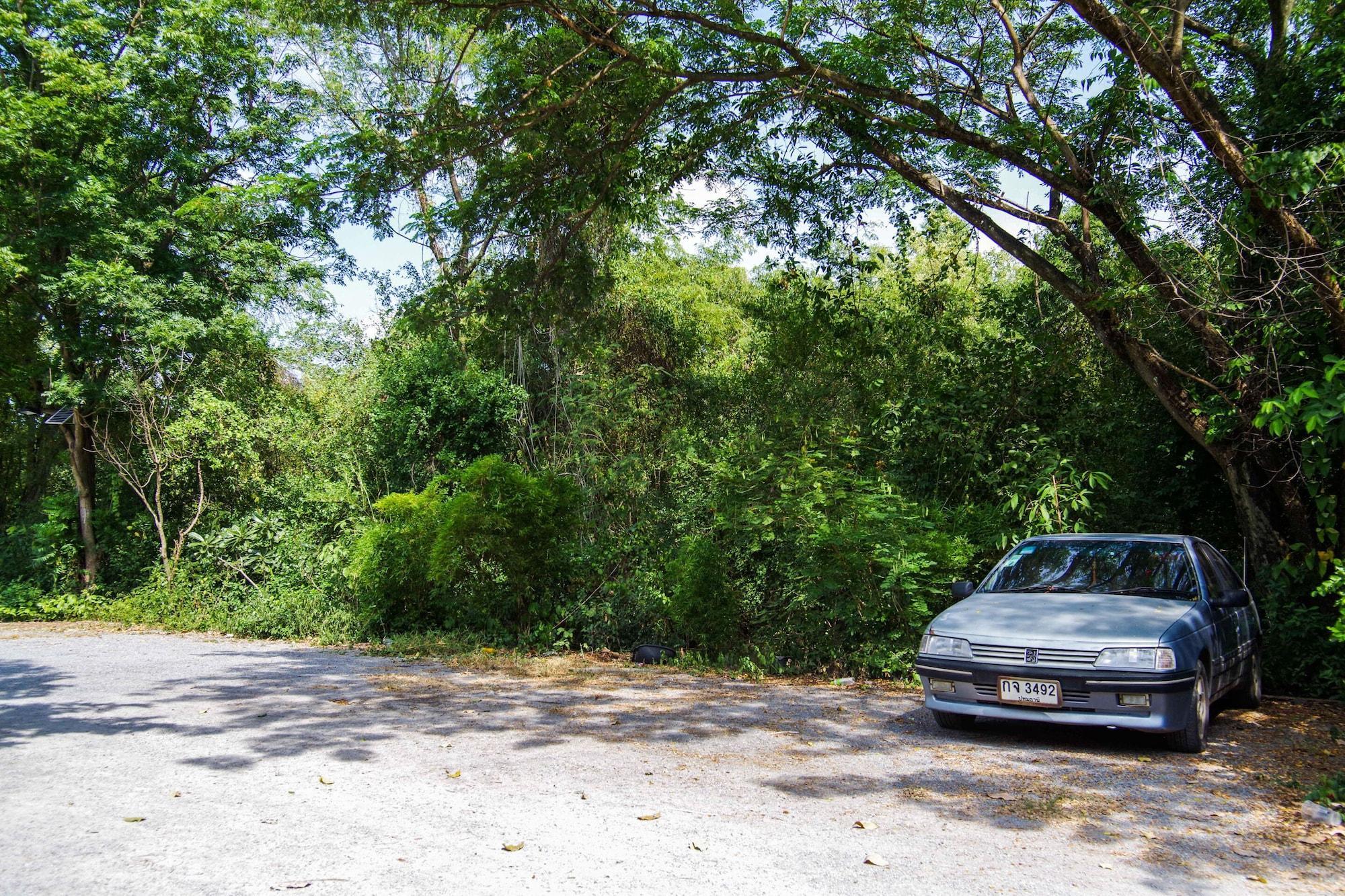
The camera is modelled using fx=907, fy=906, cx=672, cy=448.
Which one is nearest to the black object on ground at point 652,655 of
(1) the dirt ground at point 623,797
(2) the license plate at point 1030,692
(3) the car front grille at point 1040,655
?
(1) the dirt ground at point 623,797

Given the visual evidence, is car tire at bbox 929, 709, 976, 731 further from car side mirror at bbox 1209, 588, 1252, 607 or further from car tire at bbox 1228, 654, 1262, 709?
car tire at bbox 1228, 654, 1262, 709

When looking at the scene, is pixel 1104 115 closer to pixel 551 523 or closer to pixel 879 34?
pixel 879 34

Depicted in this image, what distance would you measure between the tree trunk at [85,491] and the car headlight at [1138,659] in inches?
700

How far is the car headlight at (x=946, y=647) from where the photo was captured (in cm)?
684

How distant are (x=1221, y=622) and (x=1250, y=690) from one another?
153 centimetres

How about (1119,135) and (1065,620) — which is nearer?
(1065,620)

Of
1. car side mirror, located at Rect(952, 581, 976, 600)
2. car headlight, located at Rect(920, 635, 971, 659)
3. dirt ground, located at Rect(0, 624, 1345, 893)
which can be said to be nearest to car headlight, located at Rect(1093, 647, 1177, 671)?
dirt ground, located at Rect(0, 624, 1345, 893)

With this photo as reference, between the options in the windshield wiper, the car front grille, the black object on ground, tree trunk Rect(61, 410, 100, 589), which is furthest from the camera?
tree trunk Rect(61, 410, 100, 589)

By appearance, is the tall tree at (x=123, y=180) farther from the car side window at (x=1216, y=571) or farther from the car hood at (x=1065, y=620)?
the car side window at (x=1216, y=571)

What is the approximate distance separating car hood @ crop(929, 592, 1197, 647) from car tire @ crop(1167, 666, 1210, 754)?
1.60ft

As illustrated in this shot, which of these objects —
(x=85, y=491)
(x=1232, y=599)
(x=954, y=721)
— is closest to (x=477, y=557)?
(x=954, y=721)

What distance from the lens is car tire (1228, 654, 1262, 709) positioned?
8.23 meters

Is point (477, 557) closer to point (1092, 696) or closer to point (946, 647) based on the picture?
point (946, 647)

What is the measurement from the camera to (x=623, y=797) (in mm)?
5344
